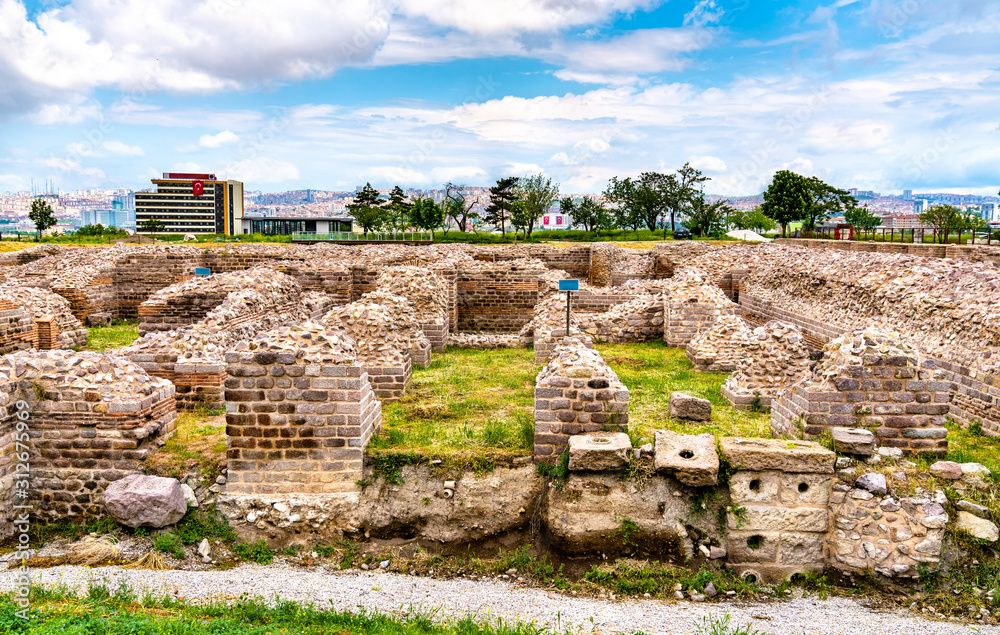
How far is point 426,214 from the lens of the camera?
5947cm

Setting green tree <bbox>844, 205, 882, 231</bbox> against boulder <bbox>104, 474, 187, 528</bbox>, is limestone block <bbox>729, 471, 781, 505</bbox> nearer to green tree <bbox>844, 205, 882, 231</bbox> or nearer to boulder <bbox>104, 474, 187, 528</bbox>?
boulder <bbox>104, 474, 187, 528</bbox>

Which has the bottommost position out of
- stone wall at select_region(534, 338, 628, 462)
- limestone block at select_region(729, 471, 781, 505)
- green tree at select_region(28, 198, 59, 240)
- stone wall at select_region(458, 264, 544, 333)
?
limestone block at select_region(729, 471, 781, 505)

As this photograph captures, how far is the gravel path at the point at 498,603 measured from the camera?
16.8 ft

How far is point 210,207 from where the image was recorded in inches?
4788

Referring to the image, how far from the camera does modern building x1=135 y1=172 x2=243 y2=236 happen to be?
118 meters

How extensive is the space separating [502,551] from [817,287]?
11.1m

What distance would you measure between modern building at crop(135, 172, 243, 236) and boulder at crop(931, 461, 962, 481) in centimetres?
12529

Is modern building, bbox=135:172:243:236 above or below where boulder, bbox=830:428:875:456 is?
above

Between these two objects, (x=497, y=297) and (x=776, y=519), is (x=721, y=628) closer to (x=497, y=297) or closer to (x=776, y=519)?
(x=776, y=519)

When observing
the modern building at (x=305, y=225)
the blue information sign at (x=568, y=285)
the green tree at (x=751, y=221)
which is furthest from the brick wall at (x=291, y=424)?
the green tree at (x=751, y=221)

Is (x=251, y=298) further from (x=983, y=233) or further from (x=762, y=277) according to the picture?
(x=983, y=233)

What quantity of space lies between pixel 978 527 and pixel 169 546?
25.5ft

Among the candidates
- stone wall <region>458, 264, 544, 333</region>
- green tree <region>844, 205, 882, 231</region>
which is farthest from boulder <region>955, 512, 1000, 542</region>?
green tree <region>844, 205, 882, 231</region>

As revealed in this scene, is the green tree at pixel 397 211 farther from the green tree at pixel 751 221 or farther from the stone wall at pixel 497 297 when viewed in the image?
the stone wall at pixel 497 297
